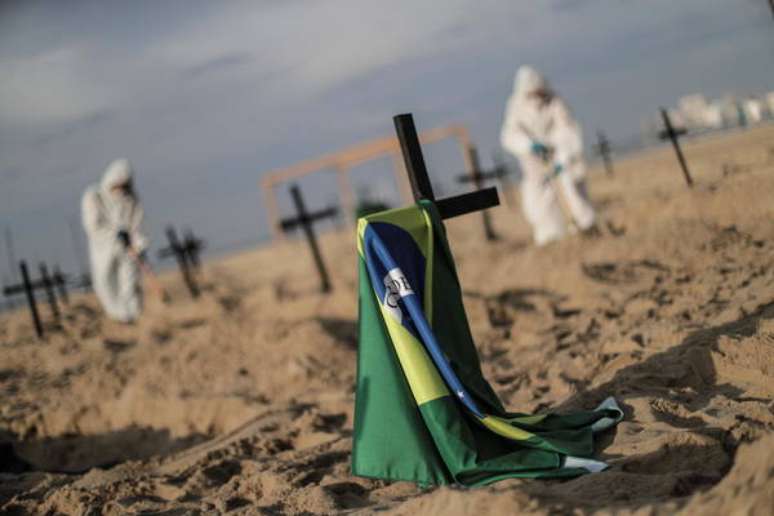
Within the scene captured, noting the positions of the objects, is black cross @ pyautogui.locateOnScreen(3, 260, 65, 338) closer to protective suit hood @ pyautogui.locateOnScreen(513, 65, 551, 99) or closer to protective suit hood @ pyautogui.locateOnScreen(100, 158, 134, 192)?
protective suit hood @ pyautogui.locateOnScreen(100, 158, 134, 192)

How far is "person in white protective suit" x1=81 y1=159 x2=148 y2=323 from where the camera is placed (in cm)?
1195

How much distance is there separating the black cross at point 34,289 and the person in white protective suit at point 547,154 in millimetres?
8074

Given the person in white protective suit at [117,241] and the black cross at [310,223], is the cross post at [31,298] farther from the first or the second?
the black cross at [310,223]

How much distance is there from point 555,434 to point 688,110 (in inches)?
875

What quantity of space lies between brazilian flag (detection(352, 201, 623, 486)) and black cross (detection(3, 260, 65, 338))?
10081 millimetres

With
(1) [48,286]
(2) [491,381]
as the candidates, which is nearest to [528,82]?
(2) [491,381]

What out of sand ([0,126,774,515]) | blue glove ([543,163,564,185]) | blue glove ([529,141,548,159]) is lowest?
sand ([0,126,774,515])

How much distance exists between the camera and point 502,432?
323 centimetres

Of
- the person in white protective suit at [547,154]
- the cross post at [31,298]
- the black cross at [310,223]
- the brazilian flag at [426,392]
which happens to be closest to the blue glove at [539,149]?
the person in white protective suit at [547,154]

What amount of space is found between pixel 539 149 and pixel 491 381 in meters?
6.15

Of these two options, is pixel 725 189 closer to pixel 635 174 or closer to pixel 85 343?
pixel 85 343

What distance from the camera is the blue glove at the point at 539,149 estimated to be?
10.5 meters

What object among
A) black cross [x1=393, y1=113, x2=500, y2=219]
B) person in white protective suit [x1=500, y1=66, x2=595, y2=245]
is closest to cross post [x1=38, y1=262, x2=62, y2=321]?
person in white protective suit [x1=500, y1=66, x2=595, y2=245]

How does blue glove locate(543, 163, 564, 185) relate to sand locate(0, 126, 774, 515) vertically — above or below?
above
